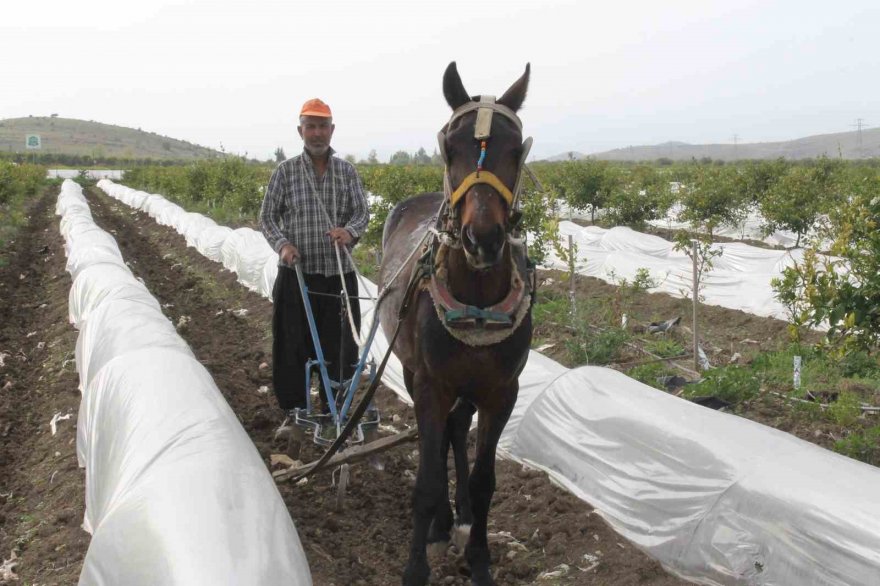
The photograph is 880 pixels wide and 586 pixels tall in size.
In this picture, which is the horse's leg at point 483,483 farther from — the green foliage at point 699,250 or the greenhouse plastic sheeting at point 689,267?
the greenhouse plastic sheeting at point 689,267

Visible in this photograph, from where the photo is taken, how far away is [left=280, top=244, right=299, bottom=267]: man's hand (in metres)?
4.66

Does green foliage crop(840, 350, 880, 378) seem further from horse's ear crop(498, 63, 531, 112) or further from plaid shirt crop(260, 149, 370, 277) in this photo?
horse's ear crop(498, 63, 531, 112)

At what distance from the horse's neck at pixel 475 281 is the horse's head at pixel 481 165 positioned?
0.66 ft

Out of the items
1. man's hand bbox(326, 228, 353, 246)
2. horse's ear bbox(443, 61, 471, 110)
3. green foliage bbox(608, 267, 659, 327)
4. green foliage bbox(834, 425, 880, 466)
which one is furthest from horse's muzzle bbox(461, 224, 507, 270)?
green foliage bbox(608, 267, 659, 327)

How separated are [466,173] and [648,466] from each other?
2.10 metres

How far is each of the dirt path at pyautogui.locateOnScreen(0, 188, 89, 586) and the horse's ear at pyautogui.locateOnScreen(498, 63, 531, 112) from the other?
113 inches

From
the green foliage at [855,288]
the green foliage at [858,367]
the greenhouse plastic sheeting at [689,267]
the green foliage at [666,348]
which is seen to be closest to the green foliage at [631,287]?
the greenhouse plastic sheeting at [689,267]

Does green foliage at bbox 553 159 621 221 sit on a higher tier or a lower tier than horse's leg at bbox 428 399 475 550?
higher

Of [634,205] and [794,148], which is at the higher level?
[794,148]

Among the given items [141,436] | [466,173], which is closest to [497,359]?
[466,173]

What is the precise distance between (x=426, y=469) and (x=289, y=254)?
70.2 inches

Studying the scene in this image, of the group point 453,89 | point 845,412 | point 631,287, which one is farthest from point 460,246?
point 631,287

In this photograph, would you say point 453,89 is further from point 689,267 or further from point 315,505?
point 689,267

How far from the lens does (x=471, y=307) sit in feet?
10.3
